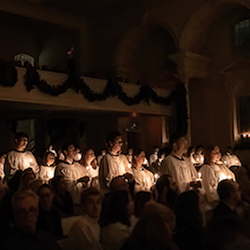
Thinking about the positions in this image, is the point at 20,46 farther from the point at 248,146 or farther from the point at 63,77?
the point at 248,146

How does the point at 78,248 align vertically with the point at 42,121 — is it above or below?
below

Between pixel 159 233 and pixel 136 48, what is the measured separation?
17491mm

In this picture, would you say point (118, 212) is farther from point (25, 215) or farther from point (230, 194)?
point (230, 194)

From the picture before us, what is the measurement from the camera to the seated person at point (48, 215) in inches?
173

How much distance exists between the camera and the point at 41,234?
3.37m

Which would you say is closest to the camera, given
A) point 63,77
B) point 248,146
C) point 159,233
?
point 159,233

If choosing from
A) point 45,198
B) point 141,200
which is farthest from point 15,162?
point 141,200

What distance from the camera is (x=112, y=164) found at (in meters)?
7.26

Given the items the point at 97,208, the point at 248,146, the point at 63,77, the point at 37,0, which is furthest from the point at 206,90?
the point at 97,208

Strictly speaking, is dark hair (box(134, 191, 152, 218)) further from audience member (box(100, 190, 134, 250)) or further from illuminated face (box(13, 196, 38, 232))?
illuminated face (box(13, 196, 38, 232))

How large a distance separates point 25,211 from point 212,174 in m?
4.73

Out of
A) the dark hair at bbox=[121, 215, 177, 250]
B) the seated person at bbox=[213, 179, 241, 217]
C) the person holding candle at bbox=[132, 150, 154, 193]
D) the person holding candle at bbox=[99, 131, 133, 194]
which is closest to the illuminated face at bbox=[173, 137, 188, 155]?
the person holding candle at bbox=[99, 131, 133, 194]

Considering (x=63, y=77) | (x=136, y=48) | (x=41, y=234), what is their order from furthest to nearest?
(x=136, y=48) < (x=63, y=77) < (x=41, y=234)

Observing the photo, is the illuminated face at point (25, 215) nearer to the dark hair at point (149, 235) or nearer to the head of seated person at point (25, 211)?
the head of seated person at point (25, 211)
